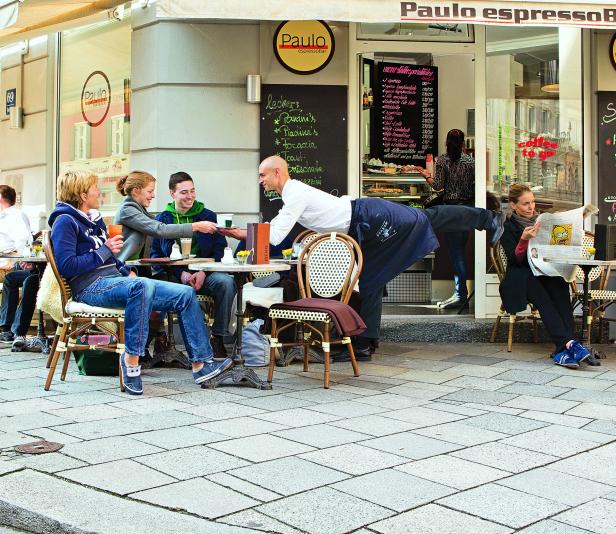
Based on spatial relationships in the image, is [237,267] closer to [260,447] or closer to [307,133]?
[260,447]

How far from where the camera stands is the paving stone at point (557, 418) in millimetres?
5180

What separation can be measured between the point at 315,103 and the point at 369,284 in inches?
97.8

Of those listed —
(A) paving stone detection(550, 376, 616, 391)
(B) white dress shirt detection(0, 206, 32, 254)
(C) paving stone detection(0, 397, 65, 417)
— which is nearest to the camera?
(C) paving stone detection(0, 397, 65, 417)

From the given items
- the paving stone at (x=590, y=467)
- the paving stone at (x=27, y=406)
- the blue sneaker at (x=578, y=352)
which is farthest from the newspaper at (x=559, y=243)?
the paving stone at (x=27, y=406)

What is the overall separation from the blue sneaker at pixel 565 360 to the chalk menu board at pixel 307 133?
284cm

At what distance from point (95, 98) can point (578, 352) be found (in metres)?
5.98

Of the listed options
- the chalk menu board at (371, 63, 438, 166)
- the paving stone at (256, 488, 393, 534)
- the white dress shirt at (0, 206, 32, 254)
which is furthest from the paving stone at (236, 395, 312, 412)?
the chalk menu board at (371, 63, 438, 166)

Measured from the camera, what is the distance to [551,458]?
4406 mm

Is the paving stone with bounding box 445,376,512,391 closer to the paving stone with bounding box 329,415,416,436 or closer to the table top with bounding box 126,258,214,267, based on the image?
the paving stone with bounding box 329,415,416,436

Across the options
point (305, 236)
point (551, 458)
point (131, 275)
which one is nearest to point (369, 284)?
point (305, 236)

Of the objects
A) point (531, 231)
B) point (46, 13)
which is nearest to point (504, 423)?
point (531, 231)

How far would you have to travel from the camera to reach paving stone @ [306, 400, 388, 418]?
5.36m

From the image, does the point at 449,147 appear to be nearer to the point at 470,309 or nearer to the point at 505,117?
the point at 505,117

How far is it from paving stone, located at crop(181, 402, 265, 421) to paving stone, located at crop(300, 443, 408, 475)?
36.7 inches
